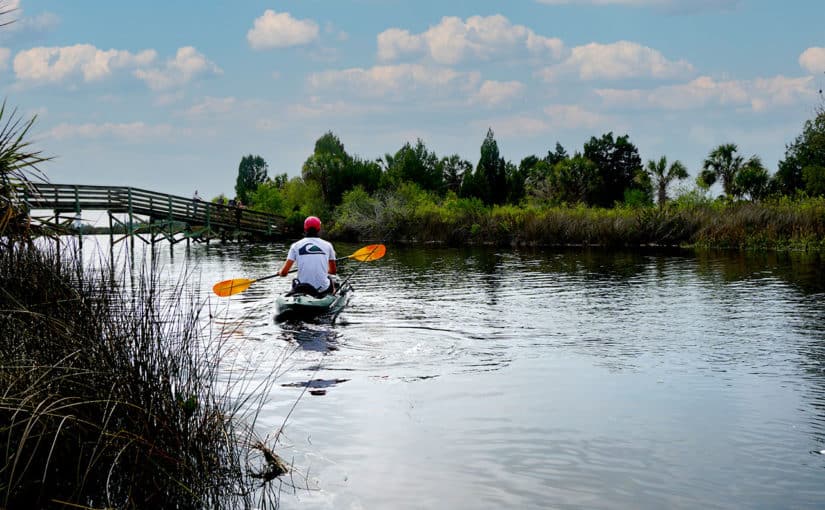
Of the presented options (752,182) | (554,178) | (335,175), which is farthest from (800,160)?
(335,175)

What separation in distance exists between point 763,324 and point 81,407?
14388 mm

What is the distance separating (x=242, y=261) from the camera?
4053cm

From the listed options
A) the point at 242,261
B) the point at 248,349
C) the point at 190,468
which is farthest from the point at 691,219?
the point at 190,468

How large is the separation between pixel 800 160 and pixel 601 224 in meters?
32.4

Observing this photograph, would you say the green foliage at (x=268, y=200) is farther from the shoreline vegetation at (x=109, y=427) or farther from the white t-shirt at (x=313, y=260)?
the shoreline vegetation at (x=109, y=427)

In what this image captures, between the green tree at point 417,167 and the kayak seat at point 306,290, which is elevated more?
Answer: the green tree at point 417,167

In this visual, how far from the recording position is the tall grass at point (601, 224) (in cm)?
4159

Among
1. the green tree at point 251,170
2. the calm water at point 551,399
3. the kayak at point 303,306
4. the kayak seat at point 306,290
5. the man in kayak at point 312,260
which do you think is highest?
the green tree at point 251,170

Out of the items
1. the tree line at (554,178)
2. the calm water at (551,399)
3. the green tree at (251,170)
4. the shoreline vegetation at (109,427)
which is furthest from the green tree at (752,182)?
the green tree at (251,170)

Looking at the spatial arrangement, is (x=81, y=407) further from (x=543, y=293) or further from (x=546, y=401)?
(x=543, y=293)

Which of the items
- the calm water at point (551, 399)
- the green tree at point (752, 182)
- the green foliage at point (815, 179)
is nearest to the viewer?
the calm water at point (551, 399)

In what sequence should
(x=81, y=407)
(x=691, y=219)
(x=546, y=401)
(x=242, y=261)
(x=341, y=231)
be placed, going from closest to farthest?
(x=81, y=407) → (x=546, y=401) → (x=242, y=261) → (x=691, y=219) → (x=341, y=231)

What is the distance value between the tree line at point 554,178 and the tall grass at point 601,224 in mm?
10343

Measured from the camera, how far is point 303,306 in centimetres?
1619
